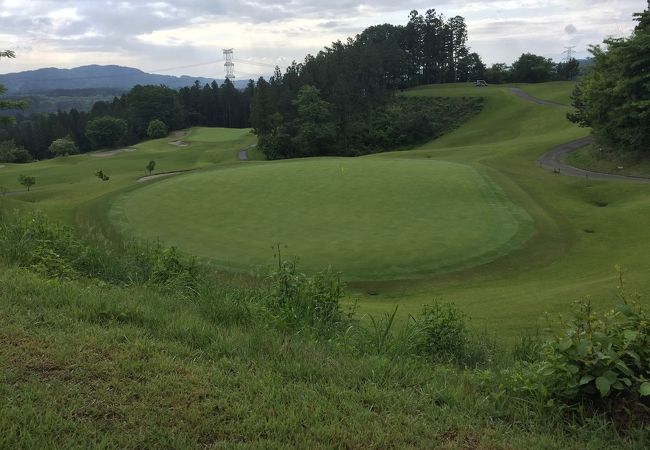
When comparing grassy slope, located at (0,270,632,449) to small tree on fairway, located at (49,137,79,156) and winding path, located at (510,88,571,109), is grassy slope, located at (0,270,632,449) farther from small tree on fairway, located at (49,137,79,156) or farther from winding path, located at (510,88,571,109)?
small tree on fairway, located at (49,137,79,156)

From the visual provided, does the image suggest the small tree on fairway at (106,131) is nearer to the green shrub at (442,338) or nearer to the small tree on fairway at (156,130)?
the small tree on fairway at (156,130)

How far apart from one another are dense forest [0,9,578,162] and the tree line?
0.24m

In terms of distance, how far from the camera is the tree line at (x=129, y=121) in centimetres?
10325

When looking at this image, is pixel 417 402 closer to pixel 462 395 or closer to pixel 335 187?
pixel 462 395

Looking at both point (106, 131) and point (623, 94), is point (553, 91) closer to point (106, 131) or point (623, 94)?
point (623, 94)

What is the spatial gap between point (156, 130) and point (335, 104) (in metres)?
53.4

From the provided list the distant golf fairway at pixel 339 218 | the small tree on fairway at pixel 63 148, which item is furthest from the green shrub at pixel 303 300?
the small tree on fairway at pixel 63 148

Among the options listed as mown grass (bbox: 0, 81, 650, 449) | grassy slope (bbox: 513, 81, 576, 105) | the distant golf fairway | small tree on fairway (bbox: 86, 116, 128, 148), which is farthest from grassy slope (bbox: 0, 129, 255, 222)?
grassy slope (bbox: 513, 81, 576, 105)

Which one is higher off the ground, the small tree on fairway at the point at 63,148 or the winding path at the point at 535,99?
the winding path at the point at 535,99

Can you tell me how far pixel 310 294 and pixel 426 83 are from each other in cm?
10504

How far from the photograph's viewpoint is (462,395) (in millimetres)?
4363

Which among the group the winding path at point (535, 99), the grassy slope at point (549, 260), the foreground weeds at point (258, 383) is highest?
the winding path at point (535, 99)

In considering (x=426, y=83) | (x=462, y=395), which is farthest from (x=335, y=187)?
(x=426, y=83)

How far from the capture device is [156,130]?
4252 inches
